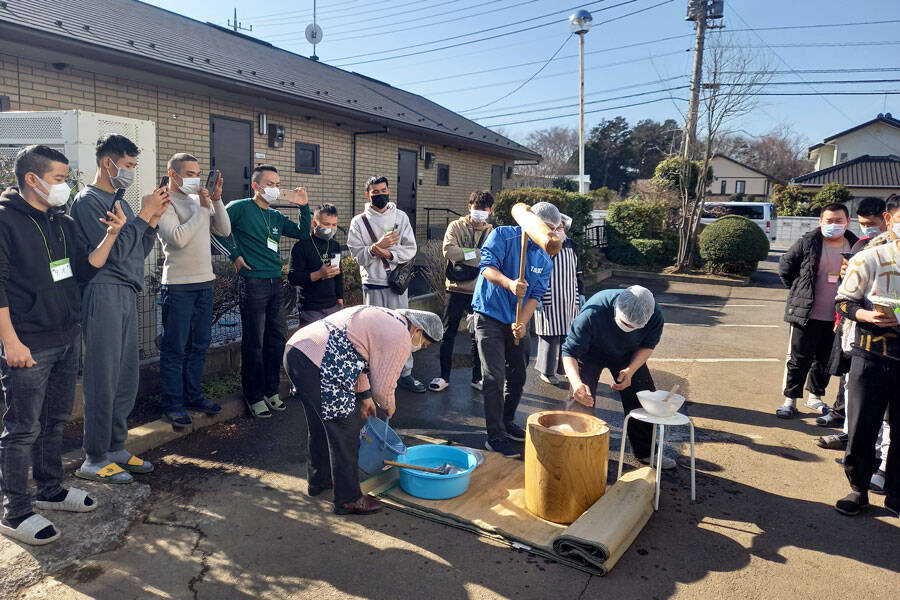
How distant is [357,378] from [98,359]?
167 cm

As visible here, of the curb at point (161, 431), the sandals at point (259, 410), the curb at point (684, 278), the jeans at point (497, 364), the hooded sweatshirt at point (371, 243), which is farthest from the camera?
the curb at point (684, 278)

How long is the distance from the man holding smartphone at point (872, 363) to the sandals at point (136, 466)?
454 cm

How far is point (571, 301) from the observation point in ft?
20.0

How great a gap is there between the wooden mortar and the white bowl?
0.40 metres

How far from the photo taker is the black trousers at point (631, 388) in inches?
175

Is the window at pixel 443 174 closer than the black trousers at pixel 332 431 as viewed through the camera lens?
No

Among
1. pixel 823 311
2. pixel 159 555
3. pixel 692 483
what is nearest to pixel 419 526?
pixel 159 555

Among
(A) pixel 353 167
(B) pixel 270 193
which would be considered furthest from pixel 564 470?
(A) pixel 353 167

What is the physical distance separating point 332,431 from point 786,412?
4.34 meters

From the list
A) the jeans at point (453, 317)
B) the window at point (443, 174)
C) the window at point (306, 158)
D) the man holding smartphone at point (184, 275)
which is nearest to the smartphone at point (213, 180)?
the man holding smartphone at point (184, 275)

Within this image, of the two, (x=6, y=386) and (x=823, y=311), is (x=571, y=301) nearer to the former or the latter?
(x=823, y=311)

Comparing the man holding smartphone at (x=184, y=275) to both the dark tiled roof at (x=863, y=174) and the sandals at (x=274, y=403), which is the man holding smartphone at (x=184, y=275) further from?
the dark tiled roof at (x=863, y=174)

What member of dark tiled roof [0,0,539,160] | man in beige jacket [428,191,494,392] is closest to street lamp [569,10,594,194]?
dark tiled roof [0,0,539,160]

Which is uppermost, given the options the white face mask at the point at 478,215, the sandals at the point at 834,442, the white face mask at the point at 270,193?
the white face mask at the point at 270,193
